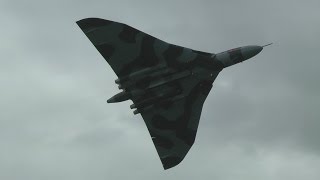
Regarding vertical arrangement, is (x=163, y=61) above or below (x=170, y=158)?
above

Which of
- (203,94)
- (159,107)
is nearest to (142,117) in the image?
(159,107)

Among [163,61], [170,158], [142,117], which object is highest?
[163,61]

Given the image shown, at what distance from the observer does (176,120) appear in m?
74.8

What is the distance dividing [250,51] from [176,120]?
Result: 13.3 m

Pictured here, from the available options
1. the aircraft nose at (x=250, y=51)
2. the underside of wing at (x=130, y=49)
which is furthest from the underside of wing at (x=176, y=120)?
the aircraft nose at (x=250, y=51)

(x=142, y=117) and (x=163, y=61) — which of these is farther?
(x=142, y=117)

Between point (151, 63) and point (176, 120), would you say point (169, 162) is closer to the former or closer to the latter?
point (176, 120)

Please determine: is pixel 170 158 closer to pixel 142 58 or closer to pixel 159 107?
pixel 159 107

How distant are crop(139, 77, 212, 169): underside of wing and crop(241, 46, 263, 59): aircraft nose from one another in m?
5.18

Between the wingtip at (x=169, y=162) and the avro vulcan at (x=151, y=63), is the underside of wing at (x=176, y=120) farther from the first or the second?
the avro vulcan at (x=151, y=63)

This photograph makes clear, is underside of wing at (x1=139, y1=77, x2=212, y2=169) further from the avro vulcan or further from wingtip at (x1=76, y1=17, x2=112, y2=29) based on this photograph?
wingtip at (x1=76, y1=17, x2=112, y2=29)

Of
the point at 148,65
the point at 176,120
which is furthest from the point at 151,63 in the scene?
the point at 176,120

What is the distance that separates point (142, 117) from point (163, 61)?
312 inches

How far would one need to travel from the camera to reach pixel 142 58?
6881 cm
